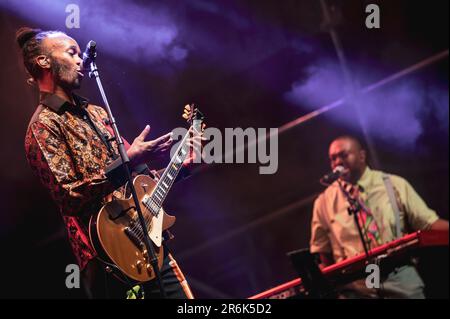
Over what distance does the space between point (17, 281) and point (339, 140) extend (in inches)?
139

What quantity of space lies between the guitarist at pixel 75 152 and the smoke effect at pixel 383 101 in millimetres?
3551

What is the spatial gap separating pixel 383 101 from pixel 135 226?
4179 mm

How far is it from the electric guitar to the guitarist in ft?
0.27

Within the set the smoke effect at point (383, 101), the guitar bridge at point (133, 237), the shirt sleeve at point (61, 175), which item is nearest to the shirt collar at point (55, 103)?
the shirt sleeve at point (61, 175)

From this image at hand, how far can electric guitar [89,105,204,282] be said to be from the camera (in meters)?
2.96

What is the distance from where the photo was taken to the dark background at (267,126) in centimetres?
573

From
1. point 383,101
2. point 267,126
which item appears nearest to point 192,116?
point 267,126

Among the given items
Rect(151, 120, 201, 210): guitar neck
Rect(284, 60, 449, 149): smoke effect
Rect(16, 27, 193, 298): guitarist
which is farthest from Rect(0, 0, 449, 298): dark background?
Rect(16, 27, 193, 298): guitarist

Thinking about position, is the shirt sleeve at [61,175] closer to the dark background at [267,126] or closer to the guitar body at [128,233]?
the guitar body at [128,233]

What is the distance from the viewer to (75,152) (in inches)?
123

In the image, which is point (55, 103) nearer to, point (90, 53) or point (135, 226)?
point (90, 53)

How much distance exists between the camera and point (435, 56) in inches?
254
